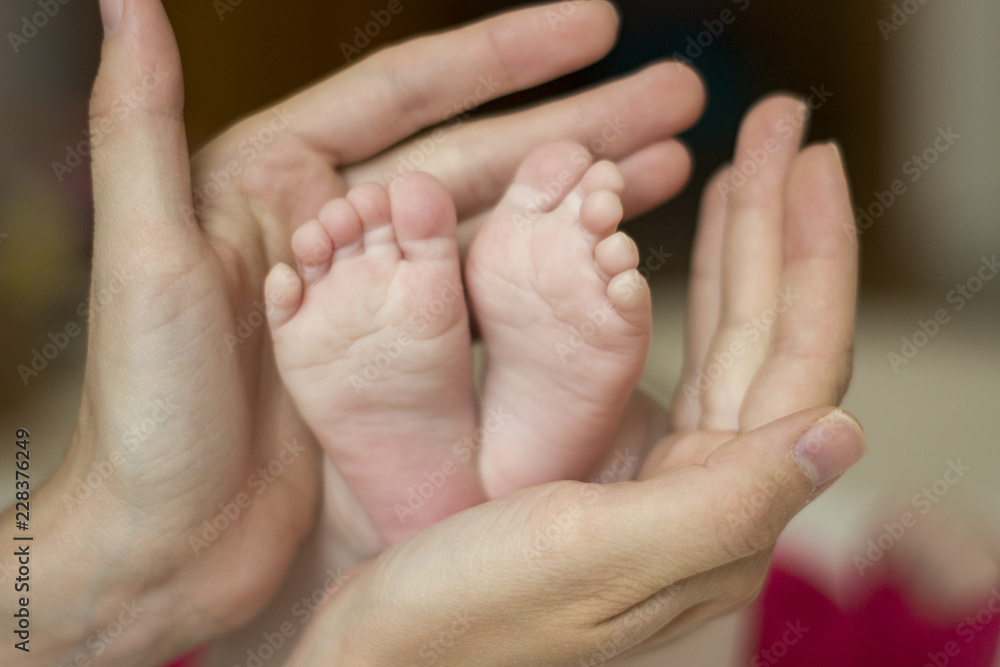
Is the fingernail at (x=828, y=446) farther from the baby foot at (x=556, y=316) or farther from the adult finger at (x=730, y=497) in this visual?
the baby foot at (x=556, y=316)

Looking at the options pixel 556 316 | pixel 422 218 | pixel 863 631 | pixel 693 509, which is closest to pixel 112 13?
pixel 422 218

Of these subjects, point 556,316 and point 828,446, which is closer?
point 828,446

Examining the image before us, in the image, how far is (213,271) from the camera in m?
0.50

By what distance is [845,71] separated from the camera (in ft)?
4.41

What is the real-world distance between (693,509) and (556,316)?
0.16 metres

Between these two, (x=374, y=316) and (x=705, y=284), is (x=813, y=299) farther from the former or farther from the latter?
(x=374, y=316)

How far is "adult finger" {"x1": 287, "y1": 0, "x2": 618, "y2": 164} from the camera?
605 mm

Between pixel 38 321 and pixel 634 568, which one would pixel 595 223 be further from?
pixel 38 321

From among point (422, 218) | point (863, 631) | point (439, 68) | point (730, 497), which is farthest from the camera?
point (863, 631)

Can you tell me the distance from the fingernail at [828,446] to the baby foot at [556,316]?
12cm

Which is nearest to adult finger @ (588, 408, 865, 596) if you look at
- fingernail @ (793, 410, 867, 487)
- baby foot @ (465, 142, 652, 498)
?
fingernail @ (793, 410, 867, 487)

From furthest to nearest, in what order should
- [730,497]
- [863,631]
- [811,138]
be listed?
[811,138]
[863,631]
[730,497]

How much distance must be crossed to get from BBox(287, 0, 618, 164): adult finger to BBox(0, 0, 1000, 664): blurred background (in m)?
0.10

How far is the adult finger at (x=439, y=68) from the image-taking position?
605 mm
